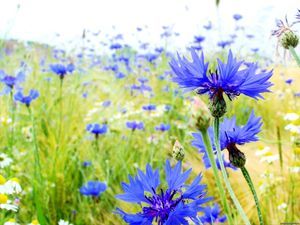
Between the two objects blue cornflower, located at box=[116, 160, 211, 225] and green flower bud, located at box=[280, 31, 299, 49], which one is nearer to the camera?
blue cornflower, located at box=[116, 160, 211, 225]

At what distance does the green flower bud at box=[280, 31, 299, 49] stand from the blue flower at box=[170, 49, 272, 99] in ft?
0.56

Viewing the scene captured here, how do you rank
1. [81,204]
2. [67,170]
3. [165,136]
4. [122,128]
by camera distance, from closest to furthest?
1. [81,204]
2. [67,170]
3. [165,136]
4. [122,128]

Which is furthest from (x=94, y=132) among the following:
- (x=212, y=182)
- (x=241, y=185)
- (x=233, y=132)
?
(x=233, y=132)

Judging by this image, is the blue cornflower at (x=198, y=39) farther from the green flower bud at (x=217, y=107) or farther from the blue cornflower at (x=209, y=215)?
the green flower bud at (x=217, y=107)

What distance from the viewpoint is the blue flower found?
22.6 inches

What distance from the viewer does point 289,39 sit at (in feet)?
2.42

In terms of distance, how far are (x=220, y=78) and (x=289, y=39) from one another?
0.19 metres

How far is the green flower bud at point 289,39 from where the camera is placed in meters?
0.74

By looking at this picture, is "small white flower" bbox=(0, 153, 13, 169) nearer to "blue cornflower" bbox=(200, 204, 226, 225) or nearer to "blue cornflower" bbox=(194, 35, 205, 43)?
"blue cornflower" bbox=(200, 204, 226, 225)

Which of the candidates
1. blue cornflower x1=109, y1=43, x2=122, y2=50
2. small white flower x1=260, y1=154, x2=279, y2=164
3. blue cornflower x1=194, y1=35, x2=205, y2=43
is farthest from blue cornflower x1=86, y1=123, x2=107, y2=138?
blue cornflower x1=109, y1=43, x2=122, y2=50

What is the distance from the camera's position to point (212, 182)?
1.83 metres

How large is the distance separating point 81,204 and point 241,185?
0.51m

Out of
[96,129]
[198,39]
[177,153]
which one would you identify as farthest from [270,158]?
[198,39]

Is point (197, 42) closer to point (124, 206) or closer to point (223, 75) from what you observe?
point (124, 206)
